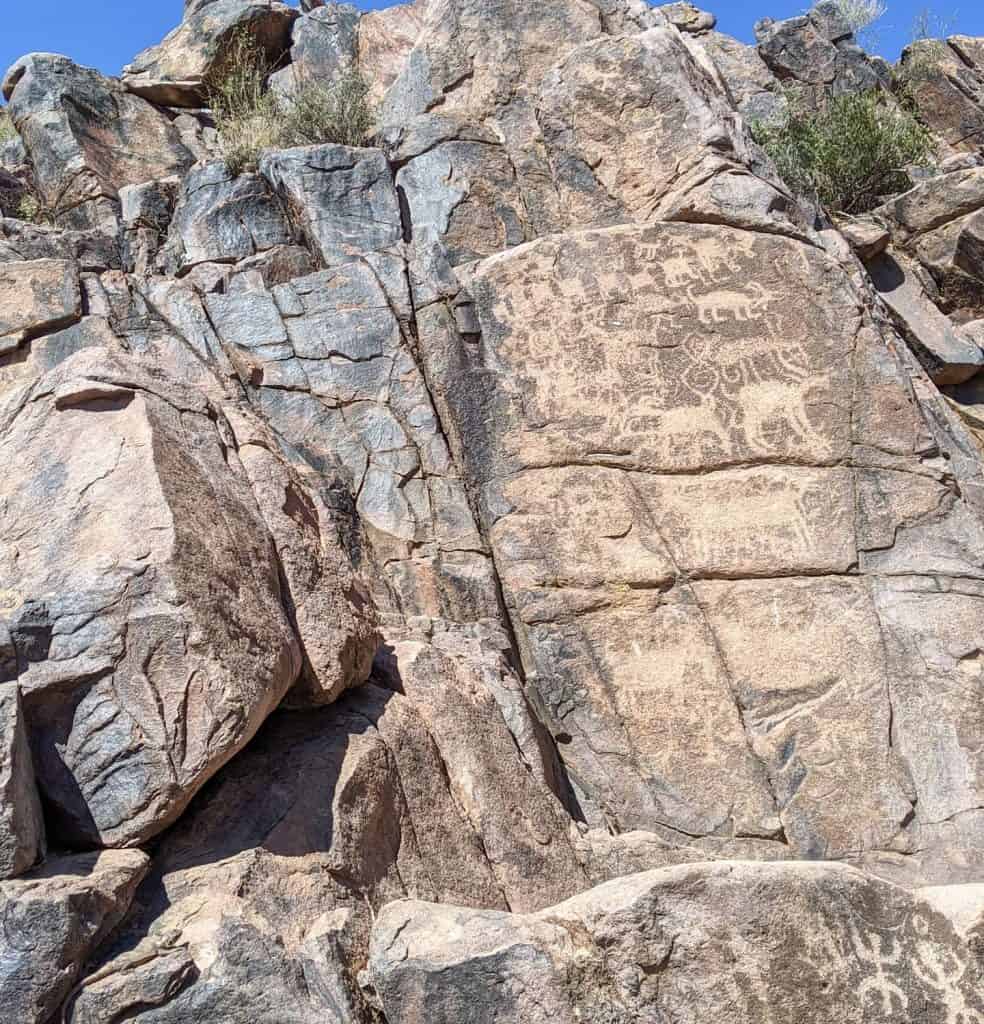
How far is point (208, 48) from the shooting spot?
37.5 feet

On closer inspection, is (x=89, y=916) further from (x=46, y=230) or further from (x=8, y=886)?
(x=46, y=230)

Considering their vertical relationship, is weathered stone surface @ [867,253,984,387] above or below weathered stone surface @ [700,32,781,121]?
below

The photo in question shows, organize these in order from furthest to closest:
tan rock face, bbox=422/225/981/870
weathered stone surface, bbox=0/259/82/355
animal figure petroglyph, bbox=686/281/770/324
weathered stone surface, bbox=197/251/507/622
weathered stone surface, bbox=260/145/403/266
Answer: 1. weathered stone surface, bbox=260/145/403/266
2. weathered stone surface, bbox=0/259/82/355
3. animal figure petroglyph, bbox=686/281/770/324
4. weathered stone surface, bbox=197/251/507/622
5. tan rock face, bbox=422/225/981/870

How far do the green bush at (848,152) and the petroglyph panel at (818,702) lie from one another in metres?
5.06

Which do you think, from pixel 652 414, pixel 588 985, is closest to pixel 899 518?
pixel 652 414

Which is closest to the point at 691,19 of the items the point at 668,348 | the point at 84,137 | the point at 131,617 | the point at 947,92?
the point at 947,92

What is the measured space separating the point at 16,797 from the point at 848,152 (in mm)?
8555

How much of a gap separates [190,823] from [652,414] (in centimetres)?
302

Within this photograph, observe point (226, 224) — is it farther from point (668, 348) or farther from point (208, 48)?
point (208, 48)

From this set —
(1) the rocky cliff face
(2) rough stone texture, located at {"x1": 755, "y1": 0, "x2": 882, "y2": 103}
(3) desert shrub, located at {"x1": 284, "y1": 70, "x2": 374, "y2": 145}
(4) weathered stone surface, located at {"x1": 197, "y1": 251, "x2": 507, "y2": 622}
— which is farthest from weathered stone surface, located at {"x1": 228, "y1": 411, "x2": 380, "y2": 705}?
(2) rough stone texture, located at {"x1": 755, "y1": 0, "x2": 882, "y2": 103}

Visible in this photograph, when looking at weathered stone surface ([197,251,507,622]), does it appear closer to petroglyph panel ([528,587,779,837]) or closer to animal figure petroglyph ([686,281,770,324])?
petroglyph panel ([528,587,779,837])

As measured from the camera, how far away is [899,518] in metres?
5.11

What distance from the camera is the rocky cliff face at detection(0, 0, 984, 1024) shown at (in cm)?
268

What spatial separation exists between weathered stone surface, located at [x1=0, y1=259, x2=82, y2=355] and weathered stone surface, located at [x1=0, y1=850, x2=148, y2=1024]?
3.74 meters
